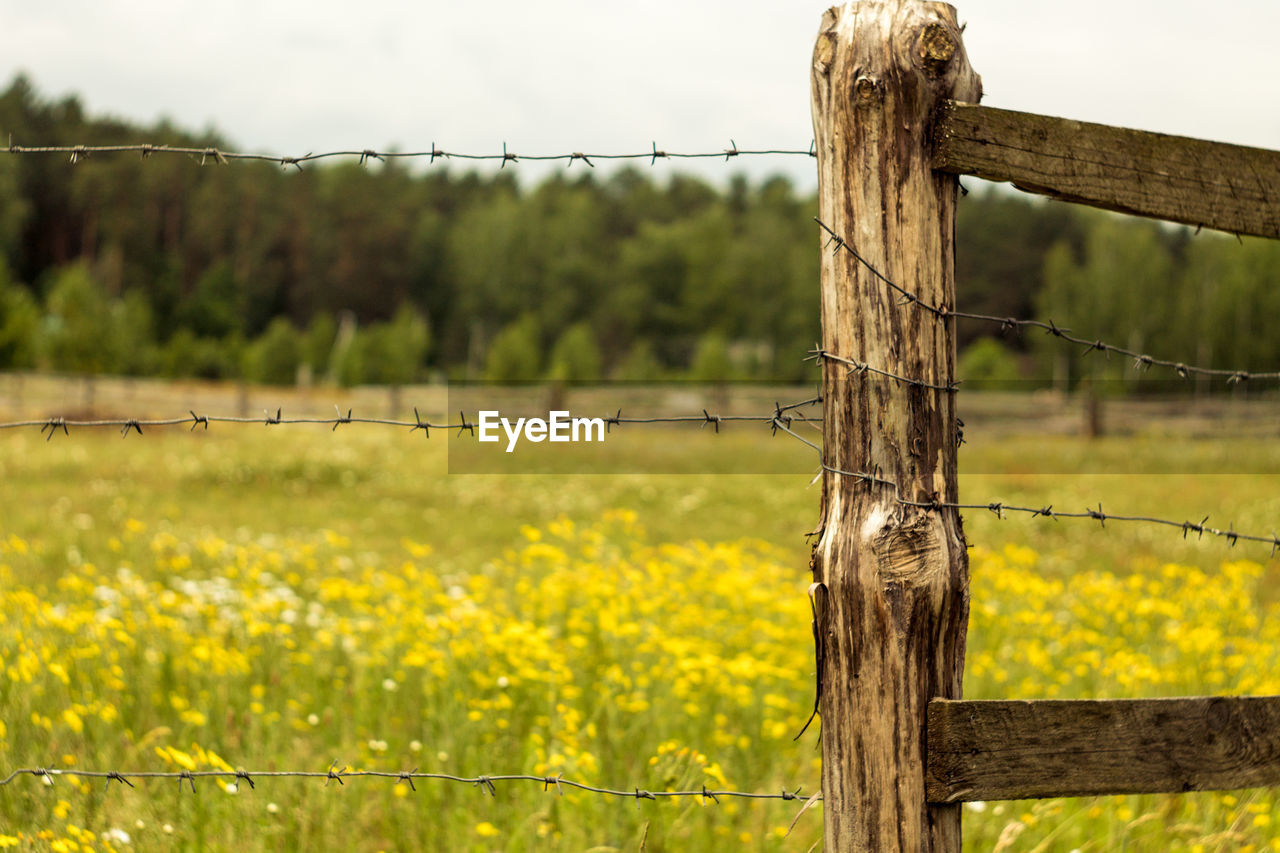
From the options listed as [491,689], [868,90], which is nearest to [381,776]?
[491,689]

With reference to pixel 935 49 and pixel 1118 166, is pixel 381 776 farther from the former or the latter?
pixel 1118 166

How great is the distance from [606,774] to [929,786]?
6.85 feet

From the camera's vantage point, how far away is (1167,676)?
16.5ft

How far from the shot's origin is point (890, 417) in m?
2.04

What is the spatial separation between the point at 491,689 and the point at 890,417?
3.03 m

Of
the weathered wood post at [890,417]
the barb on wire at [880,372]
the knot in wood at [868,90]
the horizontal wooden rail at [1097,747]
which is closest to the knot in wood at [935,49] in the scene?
the weathered wood post at [890,417]

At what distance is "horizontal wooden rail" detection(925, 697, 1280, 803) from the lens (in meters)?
2.03

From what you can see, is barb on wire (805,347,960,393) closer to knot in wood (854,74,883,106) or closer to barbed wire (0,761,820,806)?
knot in wood (854,74,883,106)

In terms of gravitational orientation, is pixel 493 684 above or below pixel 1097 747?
below

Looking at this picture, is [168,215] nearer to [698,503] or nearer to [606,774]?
[698,503]

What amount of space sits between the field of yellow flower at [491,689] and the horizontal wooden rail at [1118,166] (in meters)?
1.86

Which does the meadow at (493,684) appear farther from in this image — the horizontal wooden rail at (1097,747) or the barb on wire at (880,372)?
the barb on wire at (880,372)

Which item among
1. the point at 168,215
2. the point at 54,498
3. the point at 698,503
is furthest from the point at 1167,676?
the point at 168,215

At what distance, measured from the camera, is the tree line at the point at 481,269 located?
57438mm
